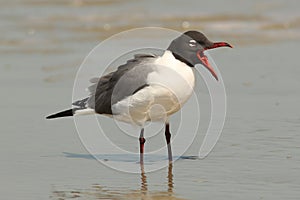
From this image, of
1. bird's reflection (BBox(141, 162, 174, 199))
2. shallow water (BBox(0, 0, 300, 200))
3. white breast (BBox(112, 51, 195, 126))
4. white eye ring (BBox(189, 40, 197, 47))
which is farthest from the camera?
white eye ring (BBox(189, 40, 197, 47))

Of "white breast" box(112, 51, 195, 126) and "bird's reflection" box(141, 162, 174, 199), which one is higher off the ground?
"white breast" box(112, 51, 195, 126)

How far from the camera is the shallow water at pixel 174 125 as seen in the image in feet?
19.7

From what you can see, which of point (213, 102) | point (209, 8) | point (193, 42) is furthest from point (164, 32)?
point (193, 42)

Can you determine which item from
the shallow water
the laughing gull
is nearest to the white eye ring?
the laughing gull

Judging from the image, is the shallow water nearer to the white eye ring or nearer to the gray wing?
the gray wing

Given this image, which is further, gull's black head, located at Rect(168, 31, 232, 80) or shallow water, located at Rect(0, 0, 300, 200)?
gull's black head, located at Rect(168, 31, 232, 80)

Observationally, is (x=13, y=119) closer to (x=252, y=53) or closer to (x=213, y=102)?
(x=213, y=102)

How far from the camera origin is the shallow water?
601cm

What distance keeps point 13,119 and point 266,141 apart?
7.48ft

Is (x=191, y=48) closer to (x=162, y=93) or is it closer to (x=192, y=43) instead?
(x=192, y=43)

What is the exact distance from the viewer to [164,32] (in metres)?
12.7

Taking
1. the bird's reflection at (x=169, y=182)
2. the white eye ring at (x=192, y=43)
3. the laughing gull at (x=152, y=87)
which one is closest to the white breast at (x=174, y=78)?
the laughing gull at (x=152, y=87)

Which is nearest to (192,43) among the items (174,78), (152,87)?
(174,78)

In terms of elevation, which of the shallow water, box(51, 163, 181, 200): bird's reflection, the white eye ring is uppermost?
the white eye ring
